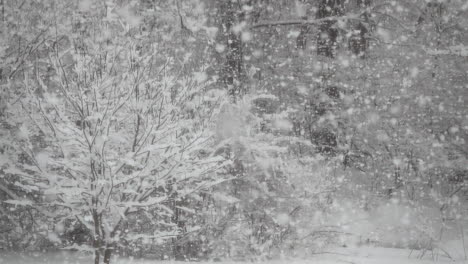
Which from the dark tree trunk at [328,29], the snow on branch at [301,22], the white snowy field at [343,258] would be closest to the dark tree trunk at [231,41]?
the snow on branch at [301,22]

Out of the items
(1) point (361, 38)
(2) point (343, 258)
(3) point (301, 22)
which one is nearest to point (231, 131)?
(2) point (343, 258)

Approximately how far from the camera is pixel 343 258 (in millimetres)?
7887

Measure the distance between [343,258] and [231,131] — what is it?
322cm

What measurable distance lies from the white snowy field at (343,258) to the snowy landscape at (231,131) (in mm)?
57

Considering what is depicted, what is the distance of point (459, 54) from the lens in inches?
377

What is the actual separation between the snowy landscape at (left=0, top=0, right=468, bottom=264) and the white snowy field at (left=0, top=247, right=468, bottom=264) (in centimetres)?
6

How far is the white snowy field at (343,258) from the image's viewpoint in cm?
680

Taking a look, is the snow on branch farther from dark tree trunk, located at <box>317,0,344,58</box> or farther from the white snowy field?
the white snowy field

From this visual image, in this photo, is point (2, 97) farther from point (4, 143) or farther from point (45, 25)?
point (45, 25)

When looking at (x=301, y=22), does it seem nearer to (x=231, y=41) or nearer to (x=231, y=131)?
(x=231, y=41)

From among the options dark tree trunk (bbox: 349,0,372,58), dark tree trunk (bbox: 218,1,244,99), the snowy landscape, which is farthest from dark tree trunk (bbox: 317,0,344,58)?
dark tree trunk (bbox: 218,1,244,99)

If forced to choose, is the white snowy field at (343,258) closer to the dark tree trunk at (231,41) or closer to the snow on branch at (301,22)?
the dark tree trunk at (231,41)

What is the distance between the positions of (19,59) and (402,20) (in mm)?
9501

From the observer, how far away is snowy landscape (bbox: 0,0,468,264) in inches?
206
